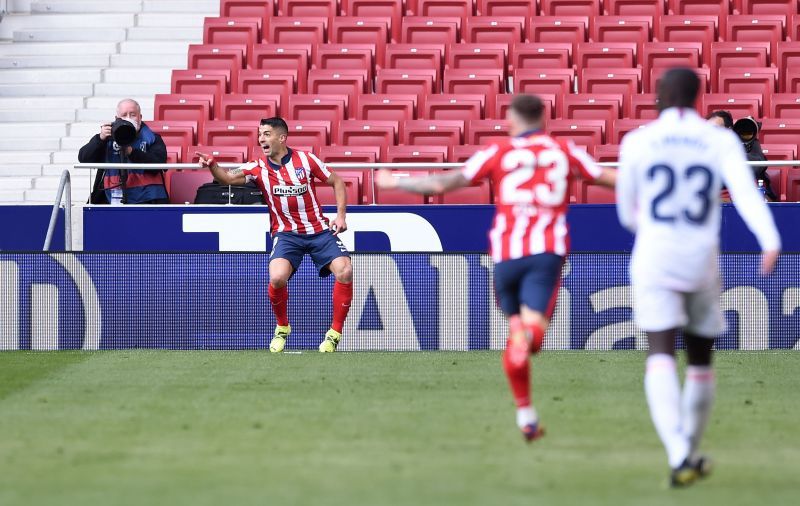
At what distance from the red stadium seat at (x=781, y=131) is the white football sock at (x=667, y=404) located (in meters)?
9.57

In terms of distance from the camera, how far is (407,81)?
1611 cm

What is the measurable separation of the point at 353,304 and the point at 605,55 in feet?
18.0

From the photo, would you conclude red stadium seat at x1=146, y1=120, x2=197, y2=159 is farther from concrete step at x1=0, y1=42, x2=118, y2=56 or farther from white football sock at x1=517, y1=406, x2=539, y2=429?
white football sock at x1=517, y1=406, x2=539, y2=429

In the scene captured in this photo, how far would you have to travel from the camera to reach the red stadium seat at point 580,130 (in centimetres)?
1459

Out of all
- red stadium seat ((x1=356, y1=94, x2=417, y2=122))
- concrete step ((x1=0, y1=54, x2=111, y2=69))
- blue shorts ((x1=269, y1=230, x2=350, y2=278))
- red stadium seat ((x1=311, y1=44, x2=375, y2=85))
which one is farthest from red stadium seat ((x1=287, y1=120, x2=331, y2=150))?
concrete step ((x1=0, y1=54, x2=111, y2=69))

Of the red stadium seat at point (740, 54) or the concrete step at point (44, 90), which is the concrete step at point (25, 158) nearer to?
the concrete step at point (44, 90)

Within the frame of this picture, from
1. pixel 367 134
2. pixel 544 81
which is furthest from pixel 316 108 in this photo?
pixel 544 81

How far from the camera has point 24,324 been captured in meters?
12.5

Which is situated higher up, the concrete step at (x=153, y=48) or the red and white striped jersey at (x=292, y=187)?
the concrete step at (x=153, y=48)

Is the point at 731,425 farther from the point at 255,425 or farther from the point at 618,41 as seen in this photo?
the point at 618,41

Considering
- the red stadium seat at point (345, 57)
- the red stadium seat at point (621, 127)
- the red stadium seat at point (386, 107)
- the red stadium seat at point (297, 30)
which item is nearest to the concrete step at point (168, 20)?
the red stadium seat at point (297, 30)

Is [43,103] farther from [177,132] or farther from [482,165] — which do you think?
[482,165]

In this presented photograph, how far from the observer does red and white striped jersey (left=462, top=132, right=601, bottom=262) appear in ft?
22.4

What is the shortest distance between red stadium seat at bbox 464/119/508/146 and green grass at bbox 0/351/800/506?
4.44m
